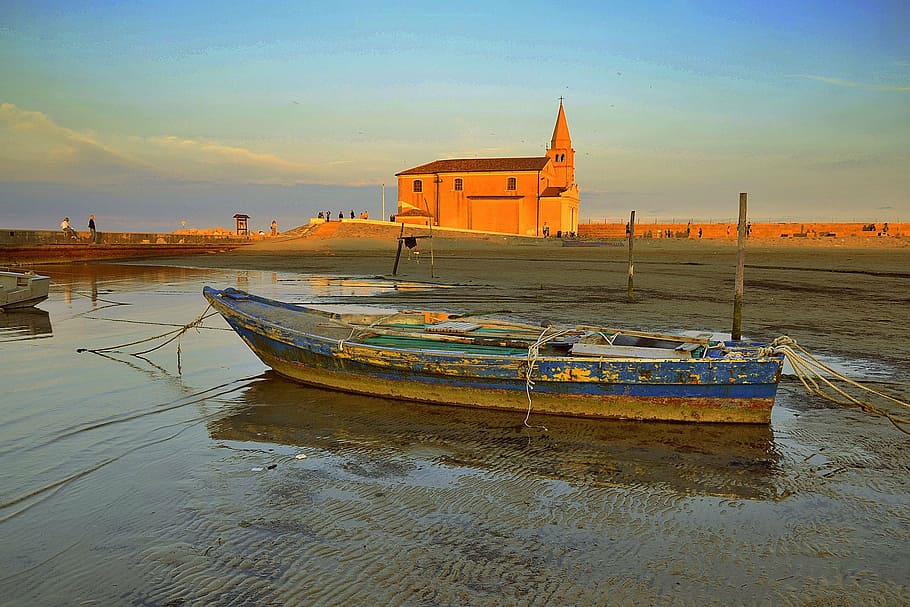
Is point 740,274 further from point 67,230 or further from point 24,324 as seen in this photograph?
point 67,230

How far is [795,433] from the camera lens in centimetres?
674

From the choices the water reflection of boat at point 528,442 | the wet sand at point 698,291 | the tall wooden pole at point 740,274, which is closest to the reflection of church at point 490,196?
the wet sand at point 698,291

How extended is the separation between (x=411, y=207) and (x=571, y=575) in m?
69.9

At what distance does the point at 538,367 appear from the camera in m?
7.02

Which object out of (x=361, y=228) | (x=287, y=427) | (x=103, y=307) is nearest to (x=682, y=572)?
(x=287, y=427)

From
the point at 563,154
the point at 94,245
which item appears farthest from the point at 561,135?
the point at 94,245

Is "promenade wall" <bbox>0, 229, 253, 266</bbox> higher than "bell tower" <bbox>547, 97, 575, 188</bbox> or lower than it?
lower

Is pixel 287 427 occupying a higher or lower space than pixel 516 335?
lower

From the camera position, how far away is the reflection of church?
232 ft

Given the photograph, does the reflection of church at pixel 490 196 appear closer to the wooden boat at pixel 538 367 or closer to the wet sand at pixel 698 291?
the wet sand at pixel 698 291

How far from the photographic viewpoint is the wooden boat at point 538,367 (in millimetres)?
6703

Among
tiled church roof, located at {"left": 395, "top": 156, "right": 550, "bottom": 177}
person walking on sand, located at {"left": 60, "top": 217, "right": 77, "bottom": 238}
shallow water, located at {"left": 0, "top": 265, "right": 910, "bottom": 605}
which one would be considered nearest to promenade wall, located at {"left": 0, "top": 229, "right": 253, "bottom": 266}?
person walking on sand, located at {"left": 60, "top": 217, "right": 77, "bottom": 238}

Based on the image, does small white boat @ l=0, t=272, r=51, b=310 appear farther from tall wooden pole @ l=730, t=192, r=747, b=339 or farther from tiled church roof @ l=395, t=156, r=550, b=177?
tiled church roof @ l=395, t=156, r=550, b=177

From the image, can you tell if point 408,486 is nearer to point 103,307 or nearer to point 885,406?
point 885,406
